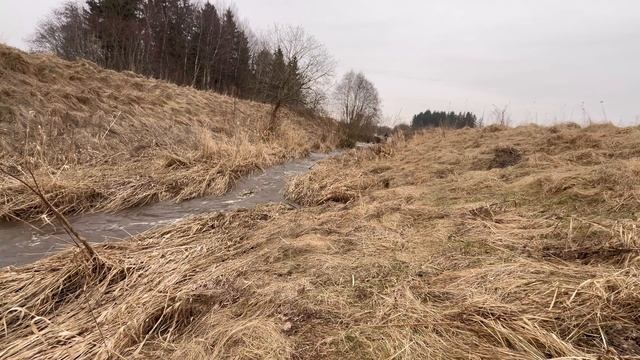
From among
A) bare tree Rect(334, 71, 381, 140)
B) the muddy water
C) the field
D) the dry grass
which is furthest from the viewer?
bare tree Rect(334, 71, 381, 140)

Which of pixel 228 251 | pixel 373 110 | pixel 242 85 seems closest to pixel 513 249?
pixel 228 251

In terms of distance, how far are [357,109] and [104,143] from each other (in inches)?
682

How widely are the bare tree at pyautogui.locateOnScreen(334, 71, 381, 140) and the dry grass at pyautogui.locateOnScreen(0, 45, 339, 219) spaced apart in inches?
384

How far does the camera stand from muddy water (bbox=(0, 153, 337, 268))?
4.21 m

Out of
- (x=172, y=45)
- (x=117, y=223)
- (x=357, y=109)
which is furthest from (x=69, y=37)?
(x=117, y=223)

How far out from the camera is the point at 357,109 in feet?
78.6

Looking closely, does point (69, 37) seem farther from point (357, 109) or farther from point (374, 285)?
point (374, 285)

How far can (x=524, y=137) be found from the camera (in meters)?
8.31

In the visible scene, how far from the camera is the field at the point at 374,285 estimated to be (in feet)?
6.24

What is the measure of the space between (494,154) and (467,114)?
1189 cm

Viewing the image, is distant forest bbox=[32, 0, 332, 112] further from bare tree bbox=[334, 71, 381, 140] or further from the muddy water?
the muddy water

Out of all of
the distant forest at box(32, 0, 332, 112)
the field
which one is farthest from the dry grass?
the distant forest at box(32, 0, 332, 112)

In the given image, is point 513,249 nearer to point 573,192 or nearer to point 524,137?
point 573,192

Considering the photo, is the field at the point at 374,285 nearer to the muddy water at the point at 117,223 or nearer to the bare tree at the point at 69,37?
the muddy water at the point at 117,223
